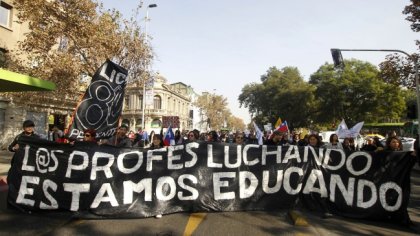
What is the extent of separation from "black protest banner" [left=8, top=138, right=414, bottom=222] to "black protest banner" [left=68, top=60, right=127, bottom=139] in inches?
28.0

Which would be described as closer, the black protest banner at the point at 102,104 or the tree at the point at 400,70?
the black protest banner at the point at 102,104

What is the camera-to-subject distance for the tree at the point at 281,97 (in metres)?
55.4

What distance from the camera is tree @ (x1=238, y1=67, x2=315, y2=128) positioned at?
55.4 m

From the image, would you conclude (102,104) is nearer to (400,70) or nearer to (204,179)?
→ (204,179)

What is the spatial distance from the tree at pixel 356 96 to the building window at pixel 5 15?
132 feet

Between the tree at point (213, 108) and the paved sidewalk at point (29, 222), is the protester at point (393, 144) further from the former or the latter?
the tree at point (213, 108)

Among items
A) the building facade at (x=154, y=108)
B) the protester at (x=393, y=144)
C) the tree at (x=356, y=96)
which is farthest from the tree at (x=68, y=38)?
the building facade at (x=154, y=108)

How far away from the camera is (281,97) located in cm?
5725

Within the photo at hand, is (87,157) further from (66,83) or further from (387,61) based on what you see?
(387,61)

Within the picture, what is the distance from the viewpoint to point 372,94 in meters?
50.0

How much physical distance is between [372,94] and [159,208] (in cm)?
4876

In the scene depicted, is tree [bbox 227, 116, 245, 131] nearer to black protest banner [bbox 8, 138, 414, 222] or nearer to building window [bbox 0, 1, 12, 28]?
building window [bbox 0, 1, 12, 28]

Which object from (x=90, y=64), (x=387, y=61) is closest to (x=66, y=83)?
(x=90, y=64)

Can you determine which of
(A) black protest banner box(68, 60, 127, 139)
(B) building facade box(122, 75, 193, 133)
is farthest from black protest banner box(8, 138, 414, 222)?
Answer: (B) building facade box(122, 75, 193, 133)
